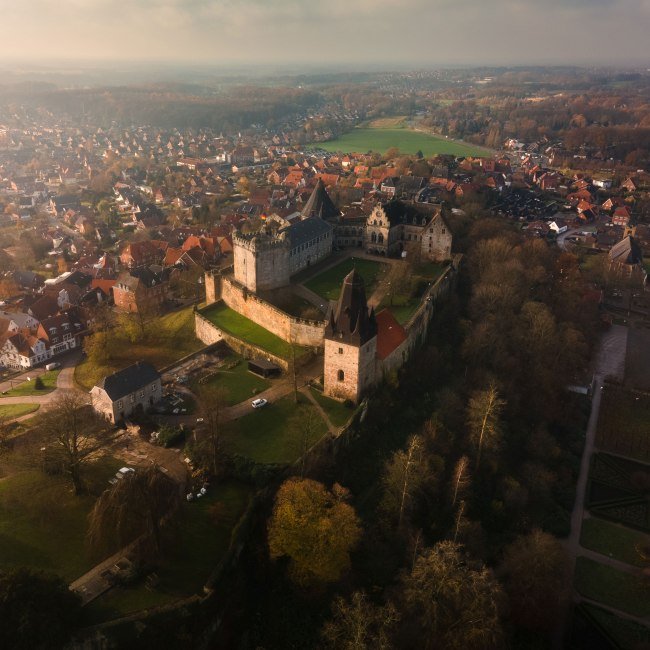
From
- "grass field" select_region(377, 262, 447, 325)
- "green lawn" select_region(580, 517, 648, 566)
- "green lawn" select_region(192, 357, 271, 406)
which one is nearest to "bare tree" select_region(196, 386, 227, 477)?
"green lawn" select_region(192, 357, 271, 406)

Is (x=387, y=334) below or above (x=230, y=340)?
above

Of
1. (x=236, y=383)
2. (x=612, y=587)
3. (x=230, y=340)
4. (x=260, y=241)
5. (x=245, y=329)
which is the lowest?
(x=612, y=587)

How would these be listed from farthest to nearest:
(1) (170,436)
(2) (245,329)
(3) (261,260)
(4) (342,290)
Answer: (3) (261,260), (2) (245,329), (4) (342,290), (1) (170,436)

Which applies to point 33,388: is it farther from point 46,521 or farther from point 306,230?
point 306,230

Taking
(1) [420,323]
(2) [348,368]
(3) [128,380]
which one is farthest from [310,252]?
(3) [128,380]

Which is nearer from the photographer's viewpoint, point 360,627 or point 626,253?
point 360,627

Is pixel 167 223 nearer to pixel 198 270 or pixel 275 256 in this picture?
pixel 198 270

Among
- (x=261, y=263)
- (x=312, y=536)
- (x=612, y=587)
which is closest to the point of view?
(x=312, y=536)

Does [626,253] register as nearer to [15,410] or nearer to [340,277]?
[340,277]

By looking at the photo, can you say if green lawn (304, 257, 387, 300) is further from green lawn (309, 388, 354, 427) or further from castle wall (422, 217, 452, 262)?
green lawn (309, 388, 354, 427)
